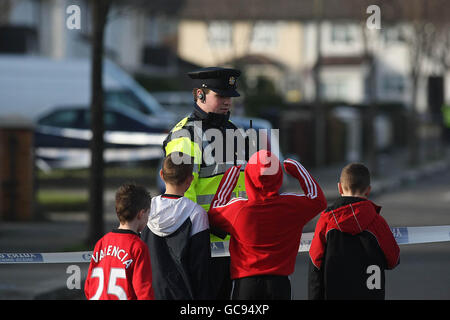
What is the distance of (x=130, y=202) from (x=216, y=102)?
2.69 ft

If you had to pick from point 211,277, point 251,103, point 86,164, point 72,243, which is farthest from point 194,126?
point 251,103

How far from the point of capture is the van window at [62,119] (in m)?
20.5

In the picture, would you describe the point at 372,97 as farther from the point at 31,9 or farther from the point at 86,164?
the point at 31,9

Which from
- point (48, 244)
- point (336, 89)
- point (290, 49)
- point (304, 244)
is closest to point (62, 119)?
point (48, 244)

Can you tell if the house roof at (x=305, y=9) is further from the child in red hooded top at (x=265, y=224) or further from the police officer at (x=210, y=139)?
the child in red hooded top at (x=265, y=224)

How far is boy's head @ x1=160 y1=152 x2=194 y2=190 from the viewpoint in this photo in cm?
462

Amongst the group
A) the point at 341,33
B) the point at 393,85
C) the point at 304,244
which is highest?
the point at 341,33

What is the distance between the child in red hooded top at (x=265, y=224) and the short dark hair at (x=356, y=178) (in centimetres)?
51

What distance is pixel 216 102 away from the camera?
5004mm

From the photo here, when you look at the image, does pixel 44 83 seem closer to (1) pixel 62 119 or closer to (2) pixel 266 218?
(1) pixel 62 119

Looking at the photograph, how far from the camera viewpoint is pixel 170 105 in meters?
28.2
